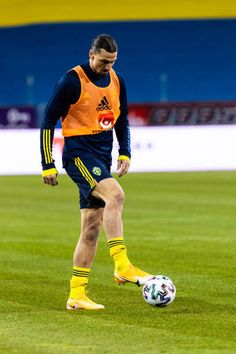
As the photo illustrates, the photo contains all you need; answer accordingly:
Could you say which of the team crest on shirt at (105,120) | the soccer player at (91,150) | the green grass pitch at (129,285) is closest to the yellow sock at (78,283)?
the soccer player at (91,150)

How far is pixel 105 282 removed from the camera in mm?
10641

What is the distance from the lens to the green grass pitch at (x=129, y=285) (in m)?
7.41

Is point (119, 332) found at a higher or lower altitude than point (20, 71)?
lower

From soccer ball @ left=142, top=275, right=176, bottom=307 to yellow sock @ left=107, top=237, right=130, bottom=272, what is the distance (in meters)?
0.25

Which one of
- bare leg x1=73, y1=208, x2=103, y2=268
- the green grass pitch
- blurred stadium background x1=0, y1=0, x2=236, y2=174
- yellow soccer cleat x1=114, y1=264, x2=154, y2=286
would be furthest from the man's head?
blurred stadium background x1=0, y1=0, x2=236, y2=174

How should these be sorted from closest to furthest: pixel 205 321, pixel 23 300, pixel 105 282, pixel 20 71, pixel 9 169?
pixel 205 321 → pixel 23 300 → pixel 105 282 → pixel 9 169 → pixel 20 71

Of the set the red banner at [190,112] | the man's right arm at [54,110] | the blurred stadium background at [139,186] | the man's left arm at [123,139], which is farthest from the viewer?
the red banner at [190,112]

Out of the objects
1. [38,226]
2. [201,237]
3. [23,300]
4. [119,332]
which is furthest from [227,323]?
[38,226]

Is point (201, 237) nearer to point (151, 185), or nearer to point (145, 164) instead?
point (151, 185)

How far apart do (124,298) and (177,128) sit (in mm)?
17517

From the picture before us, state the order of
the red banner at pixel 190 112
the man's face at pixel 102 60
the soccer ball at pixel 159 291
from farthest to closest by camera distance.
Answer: the red banner at pixel 190 112
the man's face at pixel 102 60
the soccer ball at pixel 159 291

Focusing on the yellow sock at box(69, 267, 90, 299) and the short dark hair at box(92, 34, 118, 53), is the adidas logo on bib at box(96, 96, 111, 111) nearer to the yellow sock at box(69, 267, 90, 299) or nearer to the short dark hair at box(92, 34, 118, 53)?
the short dark hair at box(92, 34, 118, 53)

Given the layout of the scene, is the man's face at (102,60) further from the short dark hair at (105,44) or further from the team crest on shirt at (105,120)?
the team crest on shirt at (105,120)

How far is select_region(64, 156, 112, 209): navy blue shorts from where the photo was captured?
28.9 feet
